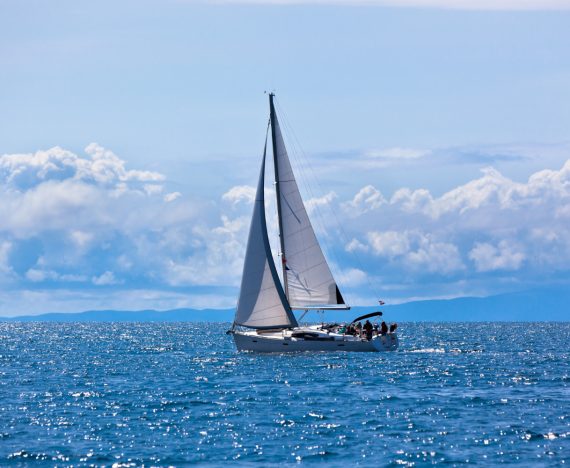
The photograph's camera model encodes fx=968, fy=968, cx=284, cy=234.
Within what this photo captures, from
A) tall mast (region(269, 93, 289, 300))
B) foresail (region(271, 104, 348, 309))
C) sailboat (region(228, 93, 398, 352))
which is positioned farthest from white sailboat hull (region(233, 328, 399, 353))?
tall mast (region(269, 93, 289, 300))

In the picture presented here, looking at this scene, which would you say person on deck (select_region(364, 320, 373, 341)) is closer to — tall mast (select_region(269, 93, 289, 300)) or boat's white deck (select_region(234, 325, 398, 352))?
boat's white deck (select_region(234, 325, 398, 352))

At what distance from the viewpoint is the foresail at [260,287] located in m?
68.4

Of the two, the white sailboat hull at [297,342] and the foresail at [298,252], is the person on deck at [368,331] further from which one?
the foresail at [298,252]

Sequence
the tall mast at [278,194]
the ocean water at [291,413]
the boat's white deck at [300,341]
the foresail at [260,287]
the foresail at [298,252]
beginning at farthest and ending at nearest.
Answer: the foresail at [298,252] < the tall mast at [278,194] < the boat's white deck at [300,341] < the foresail at [260,287] < the ocean water at [291,413]

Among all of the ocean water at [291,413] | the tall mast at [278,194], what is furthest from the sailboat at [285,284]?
the ocean water at [291,413]

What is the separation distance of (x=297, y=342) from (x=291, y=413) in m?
26.9

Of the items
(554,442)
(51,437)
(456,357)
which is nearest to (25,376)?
(51,437)

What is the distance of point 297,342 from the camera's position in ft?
224

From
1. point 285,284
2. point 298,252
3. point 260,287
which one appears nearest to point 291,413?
point 260,287

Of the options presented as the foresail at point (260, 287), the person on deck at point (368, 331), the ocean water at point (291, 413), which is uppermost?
the foresail at point (260, 287)

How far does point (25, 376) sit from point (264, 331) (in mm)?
17381

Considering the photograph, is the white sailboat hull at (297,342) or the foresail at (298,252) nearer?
the white sailboat hull at (297,342)

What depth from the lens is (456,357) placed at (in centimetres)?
7738

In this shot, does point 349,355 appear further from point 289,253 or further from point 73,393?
point 73,393
